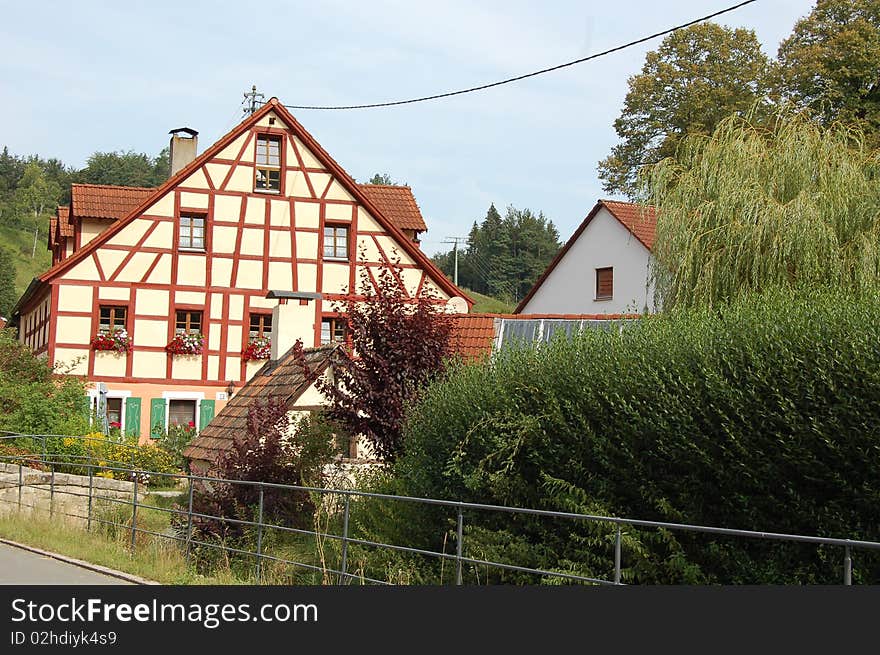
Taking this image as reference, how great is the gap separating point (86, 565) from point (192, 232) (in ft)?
76.9

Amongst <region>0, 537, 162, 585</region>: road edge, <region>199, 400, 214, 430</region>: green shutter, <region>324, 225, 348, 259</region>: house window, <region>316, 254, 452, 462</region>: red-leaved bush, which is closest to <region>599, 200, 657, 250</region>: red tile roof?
<region>324, 225, 348, 259</region>: house window

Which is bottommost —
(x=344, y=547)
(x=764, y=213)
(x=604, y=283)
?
(x=344, y=547)

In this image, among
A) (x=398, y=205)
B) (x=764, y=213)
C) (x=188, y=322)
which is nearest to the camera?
(x=764, y=213)

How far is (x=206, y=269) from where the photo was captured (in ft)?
112

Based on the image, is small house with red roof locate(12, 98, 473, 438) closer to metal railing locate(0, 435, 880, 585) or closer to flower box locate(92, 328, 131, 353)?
flower box locate(92, 328, 131, 353)

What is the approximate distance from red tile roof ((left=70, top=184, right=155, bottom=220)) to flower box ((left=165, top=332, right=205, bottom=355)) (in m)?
4.32

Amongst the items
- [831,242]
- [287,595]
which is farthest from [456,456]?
[831,242]

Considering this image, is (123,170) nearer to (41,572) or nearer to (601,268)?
(601,268)

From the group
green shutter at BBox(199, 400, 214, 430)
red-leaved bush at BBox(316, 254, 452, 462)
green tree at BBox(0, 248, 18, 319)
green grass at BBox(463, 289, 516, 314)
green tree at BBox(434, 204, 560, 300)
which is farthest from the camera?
green tree at BBox(434, 204, 560, 300)

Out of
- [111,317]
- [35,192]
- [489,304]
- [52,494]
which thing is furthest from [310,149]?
[35,192]

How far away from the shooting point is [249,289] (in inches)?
1357

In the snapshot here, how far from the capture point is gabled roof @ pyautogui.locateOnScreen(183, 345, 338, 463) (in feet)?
62.0

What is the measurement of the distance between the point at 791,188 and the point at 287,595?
12942mm

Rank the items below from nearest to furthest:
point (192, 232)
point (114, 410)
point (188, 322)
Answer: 1. point (114, 410)
2. point (188, 322)
3. point (192, 232)
